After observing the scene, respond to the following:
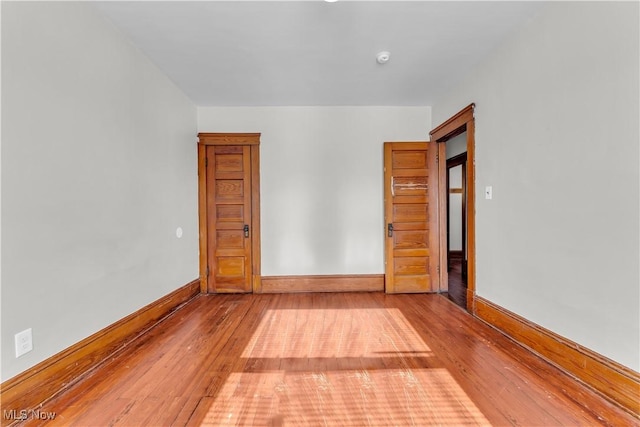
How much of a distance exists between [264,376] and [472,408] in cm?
125

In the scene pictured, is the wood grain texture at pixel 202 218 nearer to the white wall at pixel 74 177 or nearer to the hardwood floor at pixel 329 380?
the white wall at pixel 74 177

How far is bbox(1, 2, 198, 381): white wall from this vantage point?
147 centimetres

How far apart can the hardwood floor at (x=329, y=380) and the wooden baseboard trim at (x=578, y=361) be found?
64 mm

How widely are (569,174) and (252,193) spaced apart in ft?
10.5

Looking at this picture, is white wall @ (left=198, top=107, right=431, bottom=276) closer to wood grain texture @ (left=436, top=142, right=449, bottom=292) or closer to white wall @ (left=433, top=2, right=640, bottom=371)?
wood grain texture @ (left=436, top=142, right=449, bottom=292)

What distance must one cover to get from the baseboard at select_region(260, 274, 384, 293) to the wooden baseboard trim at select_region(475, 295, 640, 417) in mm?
1551

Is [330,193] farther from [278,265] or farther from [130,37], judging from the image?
[130,37]

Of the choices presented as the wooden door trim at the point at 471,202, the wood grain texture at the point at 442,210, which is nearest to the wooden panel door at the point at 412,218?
the wood grain texture at the point at 442,210

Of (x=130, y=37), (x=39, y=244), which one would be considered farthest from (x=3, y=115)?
(x=130, y=37)

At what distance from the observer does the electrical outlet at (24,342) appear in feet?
4.77

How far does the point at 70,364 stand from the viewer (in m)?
1.74

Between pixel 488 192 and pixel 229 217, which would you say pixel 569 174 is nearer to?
pixel 488 192

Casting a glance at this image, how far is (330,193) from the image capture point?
3750 millimetres

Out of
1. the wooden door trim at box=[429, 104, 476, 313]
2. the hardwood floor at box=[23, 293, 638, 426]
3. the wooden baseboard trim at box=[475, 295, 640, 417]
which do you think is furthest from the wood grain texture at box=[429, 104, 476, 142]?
the hardwood floor at box=[23, 293, 638, 426]
